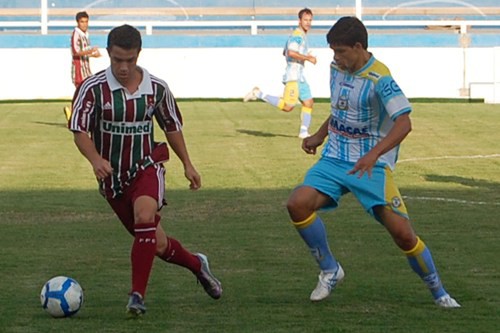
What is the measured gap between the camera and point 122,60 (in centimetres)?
703

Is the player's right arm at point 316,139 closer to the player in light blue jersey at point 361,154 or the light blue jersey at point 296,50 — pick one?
the player in light blue jersey at point 361,154

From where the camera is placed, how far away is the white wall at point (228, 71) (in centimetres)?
3281

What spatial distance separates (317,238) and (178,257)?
2.72 feet

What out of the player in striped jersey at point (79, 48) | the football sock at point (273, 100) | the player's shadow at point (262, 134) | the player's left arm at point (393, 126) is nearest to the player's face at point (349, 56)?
the player's left arm at point (393, 126)

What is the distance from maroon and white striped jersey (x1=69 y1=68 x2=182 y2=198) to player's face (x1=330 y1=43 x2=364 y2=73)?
1007 millimetres

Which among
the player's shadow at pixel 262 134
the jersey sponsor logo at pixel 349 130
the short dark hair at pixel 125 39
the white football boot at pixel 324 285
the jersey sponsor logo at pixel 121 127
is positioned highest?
the short dark hair at pixel 125 39

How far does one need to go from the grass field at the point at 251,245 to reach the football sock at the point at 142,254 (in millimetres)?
210

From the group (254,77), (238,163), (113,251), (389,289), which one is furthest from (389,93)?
(254,77)

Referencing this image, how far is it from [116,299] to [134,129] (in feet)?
3.57

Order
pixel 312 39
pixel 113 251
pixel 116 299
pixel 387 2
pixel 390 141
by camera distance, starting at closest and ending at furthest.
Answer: pixel 390 141 → pixel 116 299 → pixel 113 251 → pixel 312 39 → pixel 387 2

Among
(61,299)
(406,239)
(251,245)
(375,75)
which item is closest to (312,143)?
(375,75)

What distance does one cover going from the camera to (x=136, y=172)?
7227mm

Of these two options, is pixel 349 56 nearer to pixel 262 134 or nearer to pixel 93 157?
pixel 93 157

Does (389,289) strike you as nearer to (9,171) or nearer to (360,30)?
(360,30)
